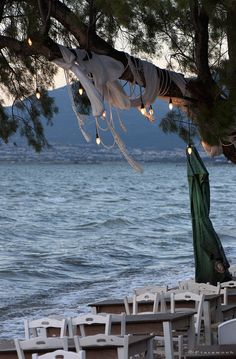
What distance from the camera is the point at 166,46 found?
11.2 m

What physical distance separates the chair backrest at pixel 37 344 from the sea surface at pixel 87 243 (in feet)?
24.0

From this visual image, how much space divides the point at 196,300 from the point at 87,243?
32.8 metres

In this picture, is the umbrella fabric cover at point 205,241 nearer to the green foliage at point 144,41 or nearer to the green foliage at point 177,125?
the green foliage at point 177,125

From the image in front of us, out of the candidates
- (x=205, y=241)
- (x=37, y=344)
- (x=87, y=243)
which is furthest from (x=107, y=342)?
(x=87, y=243)

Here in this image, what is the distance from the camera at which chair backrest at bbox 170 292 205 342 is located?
1041cm

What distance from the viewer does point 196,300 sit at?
10.7 m

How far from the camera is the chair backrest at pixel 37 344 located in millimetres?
7918

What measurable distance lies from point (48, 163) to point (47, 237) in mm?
113904

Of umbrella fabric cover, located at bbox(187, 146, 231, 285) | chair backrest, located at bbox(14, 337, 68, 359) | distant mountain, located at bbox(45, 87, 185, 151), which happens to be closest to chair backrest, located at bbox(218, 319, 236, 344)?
chair backrest, located at bbox(14, 337, 68, 359)

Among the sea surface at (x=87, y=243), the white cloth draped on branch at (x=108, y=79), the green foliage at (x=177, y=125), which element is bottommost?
the sea surface at (x=87, y=243)

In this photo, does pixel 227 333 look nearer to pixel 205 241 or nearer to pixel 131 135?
pixel 205 241

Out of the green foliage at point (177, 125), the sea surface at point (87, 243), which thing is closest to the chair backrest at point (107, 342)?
the green foliage at point (177, 125)

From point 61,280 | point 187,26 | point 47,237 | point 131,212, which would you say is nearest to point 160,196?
point 131,212

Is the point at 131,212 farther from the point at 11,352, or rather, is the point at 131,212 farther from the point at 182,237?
the point at 11,352
